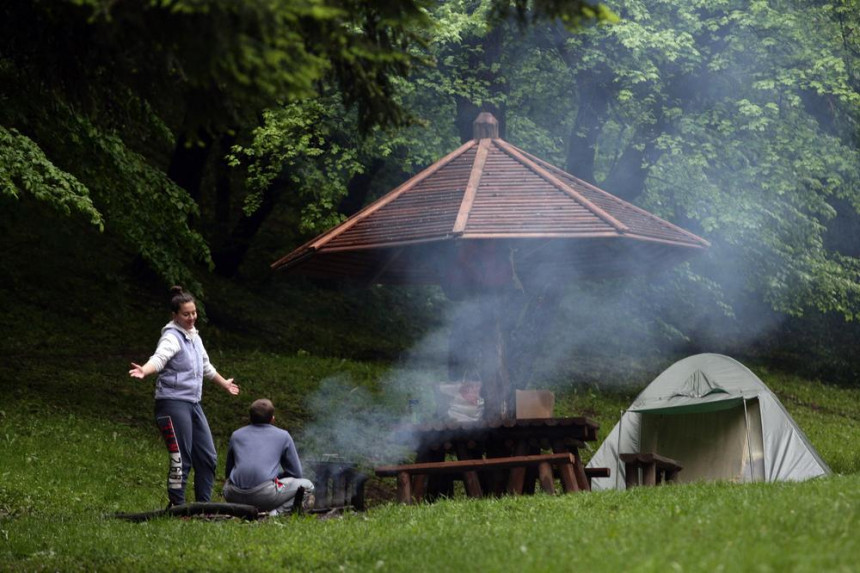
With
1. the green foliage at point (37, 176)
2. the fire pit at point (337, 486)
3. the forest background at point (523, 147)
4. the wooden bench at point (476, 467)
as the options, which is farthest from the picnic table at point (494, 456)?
the green foliage at point (37, 176)

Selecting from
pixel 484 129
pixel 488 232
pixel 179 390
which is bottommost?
pixel 179 390

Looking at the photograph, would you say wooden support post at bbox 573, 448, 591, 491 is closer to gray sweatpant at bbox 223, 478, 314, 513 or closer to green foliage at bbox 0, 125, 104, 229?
gray sweatpant at bbox 223, 478, 314, 513

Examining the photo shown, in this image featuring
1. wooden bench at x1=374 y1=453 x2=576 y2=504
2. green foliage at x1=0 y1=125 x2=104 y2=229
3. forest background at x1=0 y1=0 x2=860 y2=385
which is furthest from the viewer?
forest background at x1=0 y1=0 x2=860 y2=385

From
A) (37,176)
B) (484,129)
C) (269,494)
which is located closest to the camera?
(269,494)

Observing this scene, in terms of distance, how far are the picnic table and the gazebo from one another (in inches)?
17.9

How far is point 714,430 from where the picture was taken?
14141 millimetres

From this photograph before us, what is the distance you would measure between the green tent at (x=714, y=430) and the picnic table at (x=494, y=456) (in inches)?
120

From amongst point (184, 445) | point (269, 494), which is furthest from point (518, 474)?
point (184, 445)

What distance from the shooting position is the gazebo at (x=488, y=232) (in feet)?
33.0

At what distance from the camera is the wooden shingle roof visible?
1002 cm

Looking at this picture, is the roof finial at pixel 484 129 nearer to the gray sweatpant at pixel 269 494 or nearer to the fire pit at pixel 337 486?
the fire pit at pixel 337 486

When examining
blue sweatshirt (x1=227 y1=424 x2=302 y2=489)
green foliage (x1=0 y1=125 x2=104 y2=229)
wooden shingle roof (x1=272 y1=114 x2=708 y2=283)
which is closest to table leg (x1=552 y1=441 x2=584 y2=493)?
wooden shingle roof (x1=272 y1=114 x2=708 y2=283)

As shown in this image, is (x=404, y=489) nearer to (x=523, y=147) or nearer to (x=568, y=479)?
(x=568, y=479)

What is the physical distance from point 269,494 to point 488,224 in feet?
10.2
